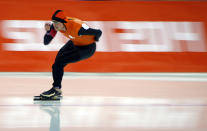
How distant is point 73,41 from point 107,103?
1.02 m

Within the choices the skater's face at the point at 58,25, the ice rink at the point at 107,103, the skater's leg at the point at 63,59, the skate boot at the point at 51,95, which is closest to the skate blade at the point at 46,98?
the skate boot at the point at 51,95

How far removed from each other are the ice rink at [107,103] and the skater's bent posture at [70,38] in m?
0.45

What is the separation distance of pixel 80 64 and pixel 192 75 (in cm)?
250

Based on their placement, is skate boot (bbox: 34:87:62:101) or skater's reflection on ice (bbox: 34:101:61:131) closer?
skater's reflection on ice (bbox: 34:101:61:131)

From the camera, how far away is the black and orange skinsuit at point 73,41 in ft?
15.4

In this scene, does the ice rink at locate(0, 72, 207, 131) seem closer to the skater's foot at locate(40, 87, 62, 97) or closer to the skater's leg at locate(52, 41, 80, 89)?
the skater's foot at locate(40, 87, 62, 97)

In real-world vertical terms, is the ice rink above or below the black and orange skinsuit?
below

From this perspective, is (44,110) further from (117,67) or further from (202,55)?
(202,55)

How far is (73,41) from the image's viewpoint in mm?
5043

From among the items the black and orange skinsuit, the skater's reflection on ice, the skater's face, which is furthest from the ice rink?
the skater's face

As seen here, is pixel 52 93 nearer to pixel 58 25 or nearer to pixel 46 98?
pixel 46 98

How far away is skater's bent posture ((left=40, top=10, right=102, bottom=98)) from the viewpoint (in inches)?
185

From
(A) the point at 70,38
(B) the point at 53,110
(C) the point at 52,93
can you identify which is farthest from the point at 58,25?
(B) the point at 53,110

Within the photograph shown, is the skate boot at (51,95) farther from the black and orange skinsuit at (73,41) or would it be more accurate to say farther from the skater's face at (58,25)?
the skater's face at (58,25)
